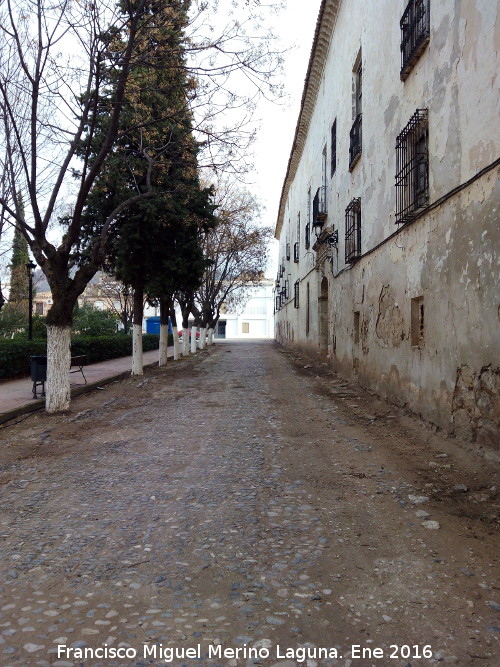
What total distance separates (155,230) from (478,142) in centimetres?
1051

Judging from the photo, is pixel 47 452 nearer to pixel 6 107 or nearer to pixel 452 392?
pixel 452 392

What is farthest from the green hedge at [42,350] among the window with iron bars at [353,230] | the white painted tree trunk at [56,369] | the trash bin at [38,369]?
the window with iron bars at [353,230]

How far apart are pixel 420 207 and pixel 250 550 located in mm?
5044

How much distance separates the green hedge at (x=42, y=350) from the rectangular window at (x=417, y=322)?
1009 centimetres

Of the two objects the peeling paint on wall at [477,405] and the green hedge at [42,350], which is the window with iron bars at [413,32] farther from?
the green hedge at [42,350]

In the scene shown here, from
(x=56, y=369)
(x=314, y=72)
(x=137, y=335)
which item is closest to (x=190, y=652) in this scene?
(x=56, y=369)

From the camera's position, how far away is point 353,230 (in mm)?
11141

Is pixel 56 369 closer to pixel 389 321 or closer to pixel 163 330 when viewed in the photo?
pixel 389 321

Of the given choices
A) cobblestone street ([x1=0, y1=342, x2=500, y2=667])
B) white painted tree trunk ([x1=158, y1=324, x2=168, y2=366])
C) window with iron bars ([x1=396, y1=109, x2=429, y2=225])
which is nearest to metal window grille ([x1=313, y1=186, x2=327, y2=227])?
white painted tree trunk ([x1=158, y1=324, x2=168, y2=366])

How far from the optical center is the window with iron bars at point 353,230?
10656mm

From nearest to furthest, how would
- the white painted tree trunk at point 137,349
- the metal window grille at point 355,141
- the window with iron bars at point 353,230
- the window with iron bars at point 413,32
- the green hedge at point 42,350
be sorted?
the window with iron bars at point 413,32 → the metal window grille at point 355,141 → the window with iron bars at point 353,230 → the green hedge at point 42,350 → the white painted tree trunk at point 137,349

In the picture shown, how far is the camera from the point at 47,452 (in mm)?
5773

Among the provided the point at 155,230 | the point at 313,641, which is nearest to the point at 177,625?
the point at 313,641

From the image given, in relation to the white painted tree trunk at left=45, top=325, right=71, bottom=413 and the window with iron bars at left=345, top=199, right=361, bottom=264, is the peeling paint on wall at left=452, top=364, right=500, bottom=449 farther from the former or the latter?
the white painted tree trunk at left=45, top=325, right=71, bottom=413
